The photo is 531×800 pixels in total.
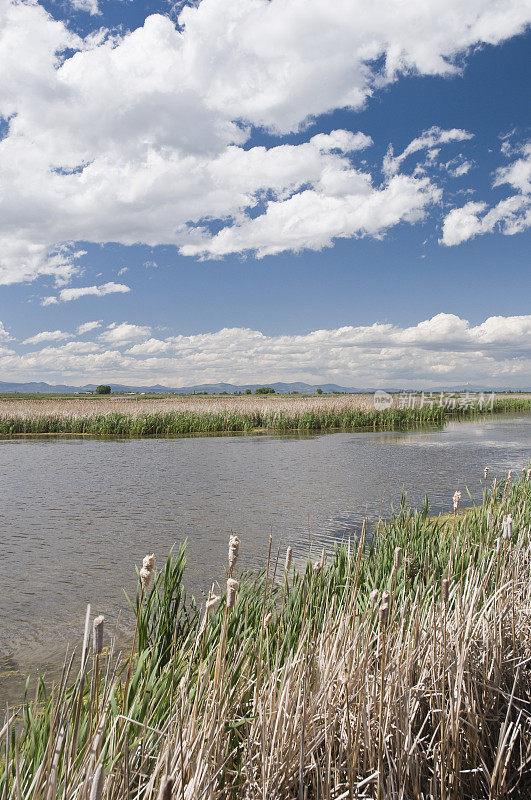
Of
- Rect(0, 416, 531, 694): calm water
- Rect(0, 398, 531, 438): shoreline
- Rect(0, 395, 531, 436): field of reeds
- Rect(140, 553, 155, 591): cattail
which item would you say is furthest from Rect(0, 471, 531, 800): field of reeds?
Rect(0, 395, 531, 436): field of reeds

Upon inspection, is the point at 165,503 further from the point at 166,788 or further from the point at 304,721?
the point at 166,788

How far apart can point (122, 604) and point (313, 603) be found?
3414 mm

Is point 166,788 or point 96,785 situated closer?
point 166,788

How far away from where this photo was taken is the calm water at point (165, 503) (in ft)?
23.8

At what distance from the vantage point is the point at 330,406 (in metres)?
38.7

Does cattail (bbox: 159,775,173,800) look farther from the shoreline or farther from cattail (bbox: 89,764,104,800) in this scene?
the shoreline

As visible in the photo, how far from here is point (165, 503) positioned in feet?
43.8

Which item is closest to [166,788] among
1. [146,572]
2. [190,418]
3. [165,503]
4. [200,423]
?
[146,572]

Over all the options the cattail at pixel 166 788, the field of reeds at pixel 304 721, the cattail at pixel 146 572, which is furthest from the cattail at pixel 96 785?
the cattail at pixel 146 572

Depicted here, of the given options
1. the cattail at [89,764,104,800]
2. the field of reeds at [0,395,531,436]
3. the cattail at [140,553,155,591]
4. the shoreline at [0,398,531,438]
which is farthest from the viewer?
the field of reeds at [0,395,531,436]

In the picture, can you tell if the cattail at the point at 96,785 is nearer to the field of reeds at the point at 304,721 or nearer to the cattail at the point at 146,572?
the field of reeds at the point at 304,721

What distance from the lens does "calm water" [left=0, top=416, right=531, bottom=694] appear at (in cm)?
725

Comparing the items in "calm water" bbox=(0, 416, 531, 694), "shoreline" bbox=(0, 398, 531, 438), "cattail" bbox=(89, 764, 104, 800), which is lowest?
"calm water" bbox=(0, 416, 531, 694)

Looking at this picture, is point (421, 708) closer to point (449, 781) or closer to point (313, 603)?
point (449, 781)
